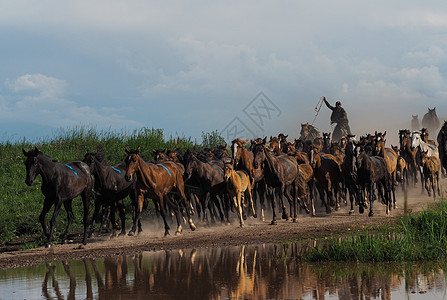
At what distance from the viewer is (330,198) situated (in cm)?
2267

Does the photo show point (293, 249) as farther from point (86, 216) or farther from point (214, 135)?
point (214, 135)

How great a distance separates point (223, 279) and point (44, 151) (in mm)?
24674

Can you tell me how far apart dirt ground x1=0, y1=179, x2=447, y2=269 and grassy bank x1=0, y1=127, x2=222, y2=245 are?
2715mm

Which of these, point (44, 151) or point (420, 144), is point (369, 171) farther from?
point (44, 151)

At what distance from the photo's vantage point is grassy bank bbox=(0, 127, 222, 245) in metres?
20.6

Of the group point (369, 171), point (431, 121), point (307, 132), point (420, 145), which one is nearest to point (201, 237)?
point (369, 171)

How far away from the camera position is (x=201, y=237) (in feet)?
54.5

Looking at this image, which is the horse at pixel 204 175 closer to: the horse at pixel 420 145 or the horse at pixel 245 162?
the horse at pixel 245 162

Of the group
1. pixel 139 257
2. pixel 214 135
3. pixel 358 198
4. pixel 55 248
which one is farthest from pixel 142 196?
pixel 214 135

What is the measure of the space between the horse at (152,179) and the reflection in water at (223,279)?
4392 mm

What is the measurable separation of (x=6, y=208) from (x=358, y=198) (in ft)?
44.5

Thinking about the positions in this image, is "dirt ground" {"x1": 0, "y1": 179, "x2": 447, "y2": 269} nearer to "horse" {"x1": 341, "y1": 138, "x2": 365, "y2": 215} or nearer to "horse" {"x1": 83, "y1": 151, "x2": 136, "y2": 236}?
"horse" {"x1": 341, "y1": 138, "x2": 365, "y2": 215}

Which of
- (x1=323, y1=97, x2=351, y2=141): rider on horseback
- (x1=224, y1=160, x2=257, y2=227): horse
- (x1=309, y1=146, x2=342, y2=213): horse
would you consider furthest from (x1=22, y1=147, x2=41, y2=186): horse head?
(x1=323, y1=97, x2=351, y2=141): rider on horseback

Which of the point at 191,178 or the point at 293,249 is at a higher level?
the point at 191,178
